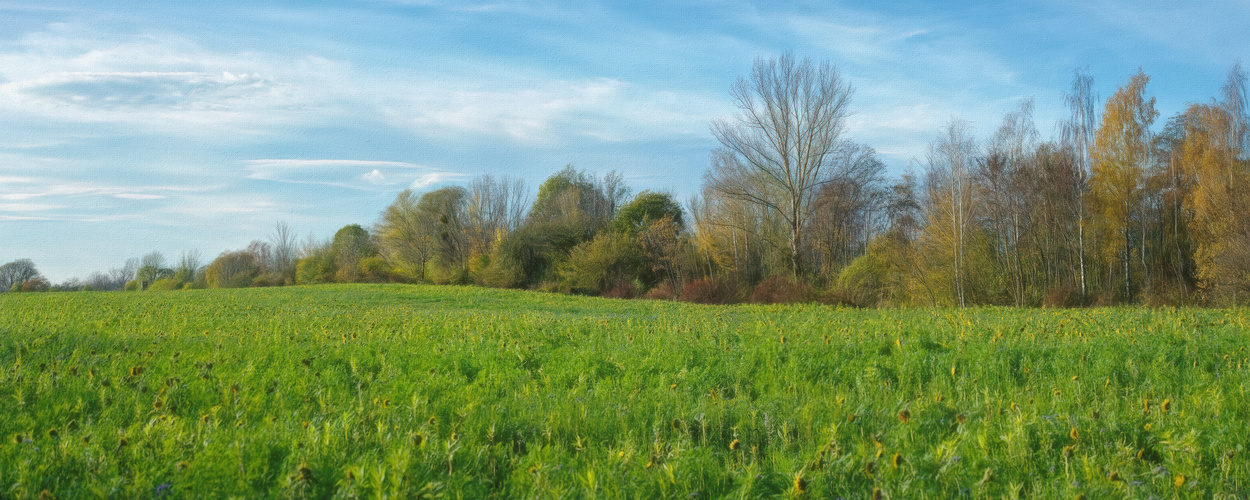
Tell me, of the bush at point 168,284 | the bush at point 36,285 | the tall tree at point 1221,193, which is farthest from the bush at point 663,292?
the bush at point 168,284

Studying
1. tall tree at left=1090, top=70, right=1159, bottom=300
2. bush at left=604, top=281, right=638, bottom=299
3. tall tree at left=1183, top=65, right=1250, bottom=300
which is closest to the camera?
tall tree at left=1183, top=65, right=1250, bottom=300

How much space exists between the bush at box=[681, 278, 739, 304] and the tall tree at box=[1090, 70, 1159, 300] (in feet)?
46.9

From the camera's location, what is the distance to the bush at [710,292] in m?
30.0

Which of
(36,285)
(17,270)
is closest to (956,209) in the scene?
(36,285)

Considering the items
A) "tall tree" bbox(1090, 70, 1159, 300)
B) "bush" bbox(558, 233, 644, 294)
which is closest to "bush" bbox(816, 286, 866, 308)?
"tall tree" bbox(1090, 70, 1159, 300)

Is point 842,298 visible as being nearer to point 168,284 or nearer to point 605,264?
point 605,264

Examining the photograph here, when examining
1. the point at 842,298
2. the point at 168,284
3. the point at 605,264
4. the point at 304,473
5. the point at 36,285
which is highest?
the point at 605,264

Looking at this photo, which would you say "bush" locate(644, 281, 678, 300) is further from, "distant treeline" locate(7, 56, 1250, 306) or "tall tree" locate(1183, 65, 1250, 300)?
"tall tree" locate(1183, 65, 1250, 300)

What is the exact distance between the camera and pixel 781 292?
2766cm

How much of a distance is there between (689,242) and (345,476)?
34.0 metres

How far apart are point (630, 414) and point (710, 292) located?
2585cm

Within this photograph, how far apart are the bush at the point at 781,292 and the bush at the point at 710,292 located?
123 cm

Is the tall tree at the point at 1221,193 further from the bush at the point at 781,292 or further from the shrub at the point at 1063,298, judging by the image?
the bush at the point at 781,292

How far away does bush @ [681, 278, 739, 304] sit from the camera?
3000 centimetres
